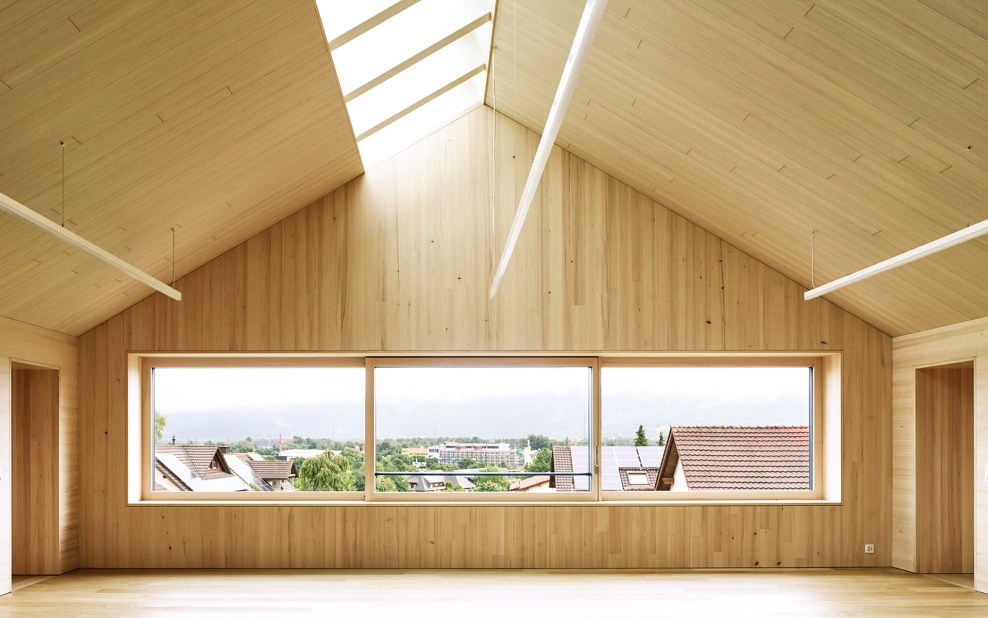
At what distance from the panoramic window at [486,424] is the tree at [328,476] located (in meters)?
0.30

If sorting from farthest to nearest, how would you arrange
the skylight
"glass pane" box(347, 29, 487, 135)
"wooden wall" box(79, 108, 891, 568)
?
"wooden wall" box(79, 108, 891, 568) < "glass pane" box(347, 29, 487, 135) < the skylight

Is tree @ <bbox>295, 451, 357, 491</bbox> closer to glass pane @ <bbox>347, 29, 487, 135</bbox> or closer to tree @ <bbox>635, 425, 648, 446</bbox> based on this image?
tree @ <bbox>635, 425, 648, 446</bbox>

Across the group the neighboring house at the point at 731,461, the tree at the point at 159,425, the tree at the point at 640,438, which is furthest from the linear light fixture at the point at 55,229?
the neighboring house at the point at 731,461

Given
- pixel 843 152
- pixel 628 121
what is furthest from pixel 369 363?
pixel 843 152

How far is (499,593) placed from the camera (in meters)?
6.52

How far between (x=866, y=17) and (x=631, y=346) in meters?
4.17

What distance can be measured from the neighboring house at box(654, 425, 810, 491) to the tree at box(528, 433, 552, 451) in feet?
3.54

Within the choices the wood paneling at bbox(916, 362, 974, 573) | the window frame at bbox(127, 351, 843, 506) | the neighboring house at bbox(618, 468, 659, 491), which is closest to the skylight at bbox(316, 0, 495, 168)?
the window frame at bbox(127, 351, 843, 506)

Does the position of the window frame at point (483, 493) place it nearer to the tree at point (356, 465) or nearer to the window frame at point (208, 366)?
the tree at point (356, 465)

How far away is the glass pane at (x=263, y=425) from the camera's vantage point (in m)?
7.89

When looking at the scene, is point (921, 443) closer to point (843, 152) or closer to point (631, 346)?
point (631, 346)

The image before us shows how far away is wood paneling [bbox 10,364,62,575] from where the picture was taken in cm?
722

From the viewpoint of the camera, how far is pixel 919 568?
7258 mm

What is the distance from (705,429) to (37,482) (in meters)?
5.88
